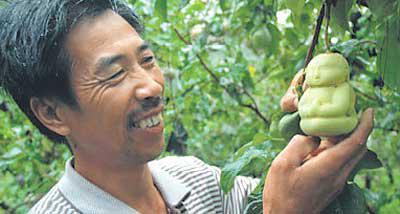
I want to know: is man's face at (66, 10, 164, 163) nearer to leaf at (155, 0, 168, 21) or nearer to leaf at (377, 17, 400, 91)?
leaf at (155, 0, 168, 21)

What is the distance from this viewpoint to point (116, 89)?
149 centimetres

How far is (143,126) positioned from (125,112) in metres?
0.06

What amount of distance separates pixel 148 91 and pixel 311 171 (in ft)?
1.47

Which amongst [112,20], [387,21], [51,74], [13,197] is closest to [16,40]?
[51,74]

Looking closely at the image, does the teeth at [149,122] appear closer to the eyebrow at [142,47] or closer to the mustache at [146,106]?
the mustache at [146,106]

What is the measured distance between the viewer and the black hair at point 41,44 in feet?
4.96

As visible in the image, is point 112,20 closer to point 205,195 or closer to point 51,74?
point 51,74

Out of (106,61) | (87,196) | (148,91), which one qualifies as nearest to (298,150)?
(148,91)

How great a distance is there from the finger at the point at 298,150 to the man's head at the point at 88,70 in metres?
0.39

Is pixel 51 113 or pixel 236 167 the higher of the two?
pixel 51 113

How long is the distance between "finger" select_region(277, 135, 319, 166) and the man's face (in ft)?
1.27

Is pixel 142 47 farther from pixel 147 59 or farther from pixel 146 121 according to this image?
pixel 146 121

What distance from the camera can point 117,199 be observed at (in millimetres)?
1625

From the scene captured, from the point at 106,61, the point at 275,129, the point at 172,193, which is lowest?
the point at 172,193
